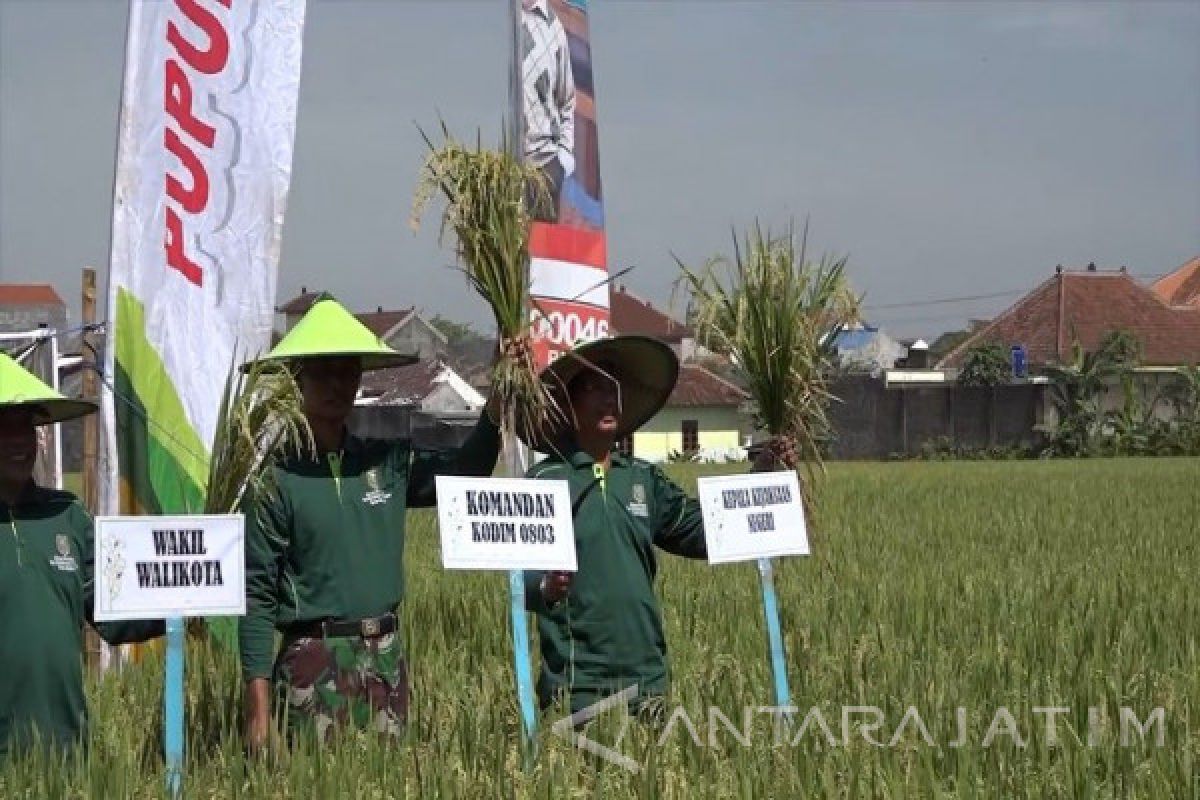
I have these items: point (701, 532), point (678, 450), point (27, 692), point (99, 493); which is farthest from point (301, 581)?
point (678, 450)

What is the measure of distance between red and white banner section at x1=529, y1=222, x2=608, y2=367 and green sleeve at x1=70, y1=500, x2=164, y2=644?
13.3 feet

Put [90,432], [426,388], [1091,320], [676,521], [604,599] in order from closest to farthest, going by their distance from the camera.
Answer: [604,599]
[676,521]
[90,432]
[426,388]
[1091,320]

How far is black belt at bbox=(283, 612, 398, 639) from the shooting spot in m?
5.07

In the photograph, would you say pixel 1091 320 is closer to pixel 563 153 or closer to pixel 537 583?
pixel 563 153

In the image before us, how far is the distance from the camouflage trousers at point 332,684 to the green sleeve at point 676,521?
93cm

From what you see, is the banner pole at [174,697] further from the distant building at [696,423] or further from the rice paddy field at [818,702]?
the distant building at [696,423]

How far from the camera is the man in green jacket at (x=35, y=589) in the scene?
4.82 meters

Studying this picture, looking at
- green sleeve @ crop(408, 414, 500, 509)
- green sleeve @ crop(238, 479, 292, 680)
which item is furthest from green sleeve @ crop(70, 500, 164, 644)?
green sleeve @ crop(408, 414, 500, 509)

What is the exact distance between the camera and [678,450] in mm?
60531

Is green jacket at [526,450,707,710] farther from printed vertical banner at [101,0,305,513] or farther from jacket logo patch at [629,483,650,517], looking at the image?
printed vertical banner at [101,0,305,513]

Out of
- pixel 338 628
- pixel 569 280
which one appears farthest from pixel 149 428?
pixel 338 628

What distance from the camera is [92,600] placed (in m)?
5.06

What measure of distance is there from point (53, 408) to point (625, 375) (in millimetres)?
1693

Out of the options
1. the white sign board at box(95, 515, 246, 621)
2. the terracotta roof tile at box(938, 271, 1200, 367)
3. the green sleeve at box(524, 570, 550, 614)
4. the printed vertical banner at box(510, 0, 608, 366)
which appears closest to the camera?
the white sign board at box(95, 515, 246, 621)
